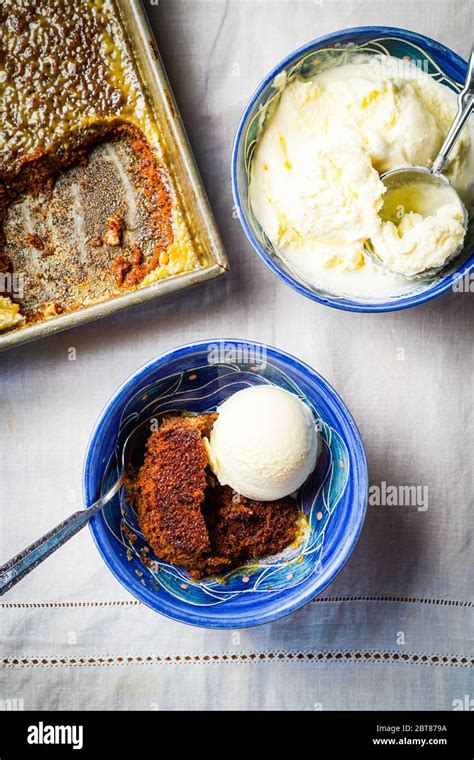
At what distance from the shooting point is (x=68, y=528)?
1.13 m

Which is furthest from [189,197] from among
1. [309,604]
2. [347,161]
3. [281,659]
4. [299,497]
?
[281,659]

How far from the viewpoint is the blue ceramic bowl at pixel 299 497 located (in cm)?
119

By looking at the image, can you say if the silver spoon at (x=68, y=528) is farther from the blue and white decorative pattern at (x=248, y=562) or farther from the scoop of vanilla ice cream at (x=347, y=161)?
the scoop of vanilla ice cream at (x=347, y=161)

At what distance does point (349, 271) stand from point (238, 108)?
441mm

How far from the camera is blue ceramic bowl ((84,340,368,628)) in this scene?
1.19 m

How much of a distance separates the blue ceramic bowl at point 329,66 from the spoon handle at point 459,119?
0.09m

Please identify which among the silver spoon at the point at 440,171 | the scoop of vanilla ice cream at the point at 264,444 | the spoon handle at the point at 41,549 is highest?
the silver spoon at the point at 440,171

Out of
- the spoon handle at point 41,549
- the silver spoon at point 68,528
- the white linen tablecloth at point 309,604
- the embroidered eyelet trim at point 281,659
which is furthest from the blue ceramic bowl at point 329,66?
the embroidered eyelet trim at point 281,659

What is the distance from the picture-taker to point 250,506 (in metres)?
1.29

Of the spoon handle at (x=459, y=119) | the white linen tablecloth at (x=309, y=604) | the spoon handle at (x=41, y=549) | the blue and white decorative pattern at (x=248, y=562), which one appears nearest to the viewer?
the spoon handle at (x=41, y=549)

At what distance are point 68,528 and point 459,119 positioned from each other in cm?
101

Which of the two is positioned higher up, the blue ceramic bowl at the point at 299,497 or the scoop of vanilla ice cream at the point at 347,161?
the scoop of vanilla ice cream at the point at 347,161
